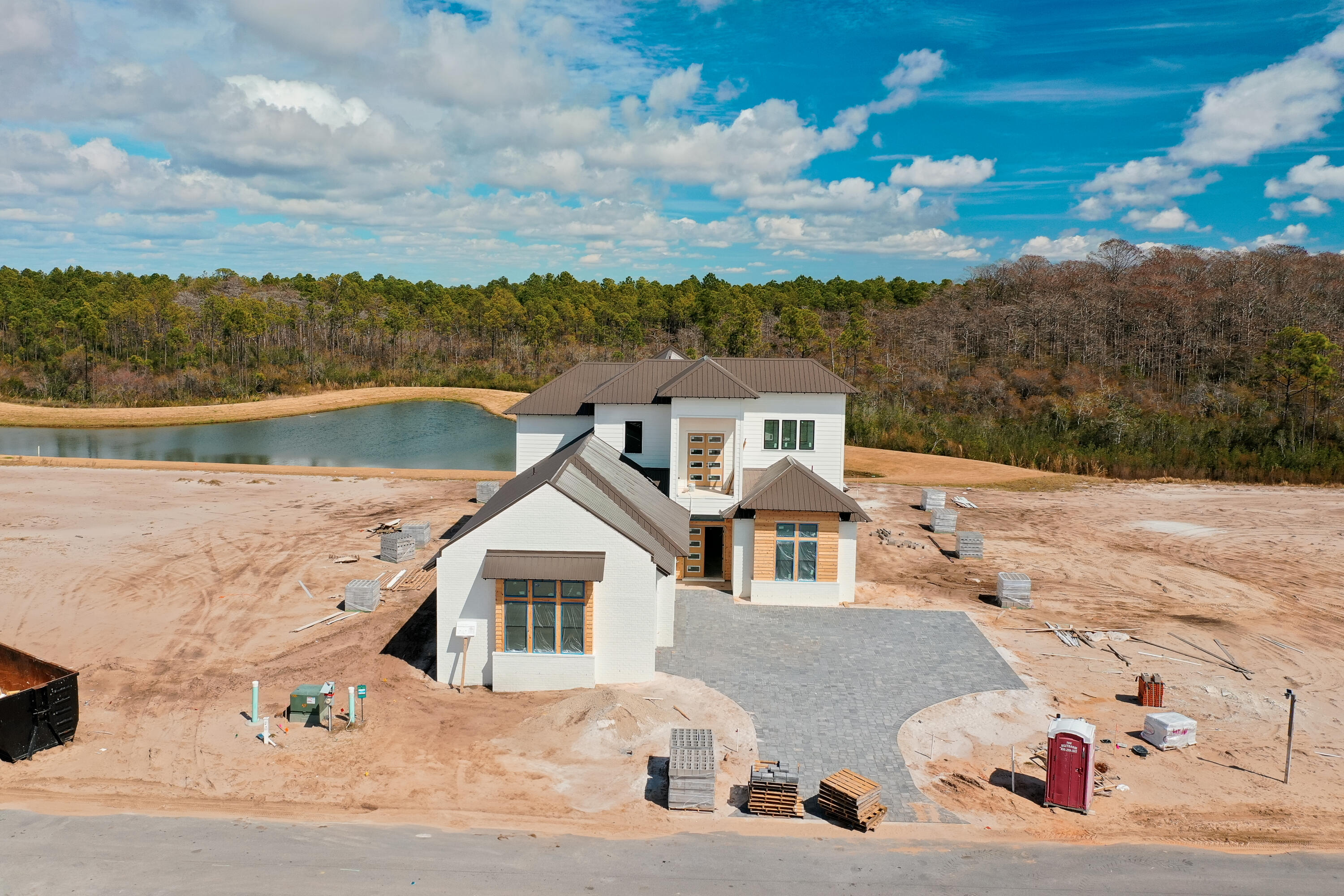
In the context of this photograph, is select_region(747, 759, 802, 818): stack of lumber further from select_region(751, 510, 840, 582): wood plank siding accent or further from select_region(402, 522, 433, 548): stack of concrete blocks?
select_region(402, 522, 433, 548): stack of concrete blocks

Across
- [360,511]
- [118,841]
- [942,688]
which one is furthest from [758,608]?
[360,511]

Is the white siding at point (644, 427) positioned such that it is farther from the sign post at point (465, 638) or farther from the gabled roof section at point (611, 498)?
the sign post at point (465, 638)

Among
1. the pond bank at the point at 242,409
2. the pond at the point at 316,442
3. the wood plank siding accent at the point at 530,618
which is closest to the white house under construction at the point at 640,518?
the wood plank siding accent at the point at 530,618

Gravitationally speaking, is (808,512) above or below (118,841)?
above

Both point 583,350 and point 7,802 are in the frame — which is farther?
point 583,350

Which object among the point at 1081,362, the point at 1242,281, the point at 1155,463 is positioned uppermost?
the point at 1242,281

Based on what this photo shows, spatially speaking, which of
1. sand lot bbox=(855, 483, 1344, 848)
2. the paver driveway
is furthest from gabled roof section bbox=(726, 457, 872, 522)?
sand lot bbox=(855, 483, 1344, 848)

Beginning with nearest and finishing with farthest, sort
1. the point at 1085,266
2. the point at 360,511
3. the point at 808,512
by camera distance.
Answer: the point at 808,512
the point at 360,511
the point at 1085,266

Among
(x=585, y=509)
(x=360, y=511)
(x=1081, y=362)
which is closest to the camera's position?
(x=585, y=509)

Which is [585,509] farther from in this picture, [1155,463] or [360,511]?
[1155,463]
